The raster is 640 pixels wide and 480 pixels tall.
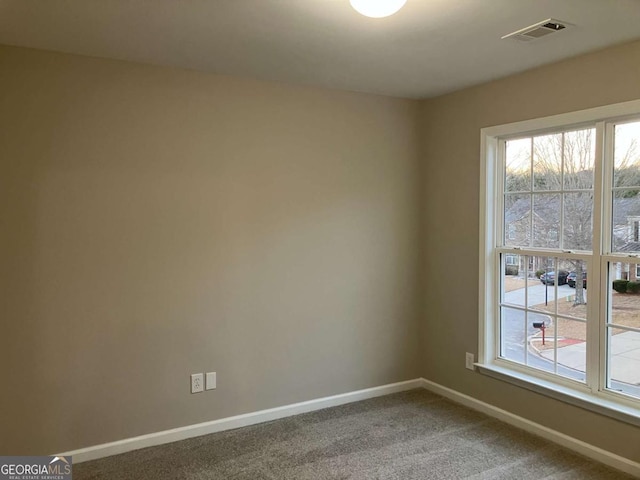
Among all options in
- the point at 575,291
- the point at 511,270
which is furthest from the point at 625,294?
the point at 511,270

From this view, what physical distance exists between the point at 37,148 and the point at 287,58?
1468mm

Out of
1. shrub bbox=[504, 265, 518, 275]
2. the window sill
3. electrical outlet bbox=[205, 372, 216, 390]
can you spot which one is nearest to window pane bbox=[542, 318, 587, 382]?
the window sill

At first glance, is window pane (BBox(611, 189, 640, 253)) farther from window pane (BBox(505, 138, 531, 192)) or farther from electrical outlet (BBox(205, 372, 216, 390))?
electrical outlet (BBox(205, 372, 216, 390))

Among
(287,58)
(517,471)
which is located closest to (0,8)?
(287,58)

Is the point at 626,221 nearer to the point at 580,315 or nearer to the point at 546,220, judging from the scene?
the point at 546,220

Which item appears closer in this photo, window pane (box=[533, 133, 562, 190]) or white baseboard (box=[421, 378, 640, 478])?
white baseboard (box=[421, 378, 640, 478])

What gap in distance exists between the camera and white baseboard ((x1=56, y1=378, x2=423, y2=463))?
113 inches

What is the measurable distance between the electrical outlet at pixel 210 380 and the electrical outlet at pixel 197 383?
0.11ft

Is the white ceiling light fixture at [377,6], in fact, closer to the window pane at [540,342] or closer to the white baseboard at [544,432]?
the window pane at [540,342]

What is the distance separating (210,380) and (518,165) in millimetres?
2506

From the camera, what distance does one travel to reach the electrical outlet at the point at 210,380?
320cm

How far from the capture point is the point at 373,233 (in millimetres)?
3799

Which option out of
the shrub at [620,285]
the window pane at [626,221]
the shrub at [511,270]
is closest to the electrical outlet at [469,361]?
the shrub at [511,270]

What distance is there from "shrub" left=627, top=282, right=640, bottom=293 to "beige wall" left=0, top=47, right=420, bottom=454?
5.21 ft
